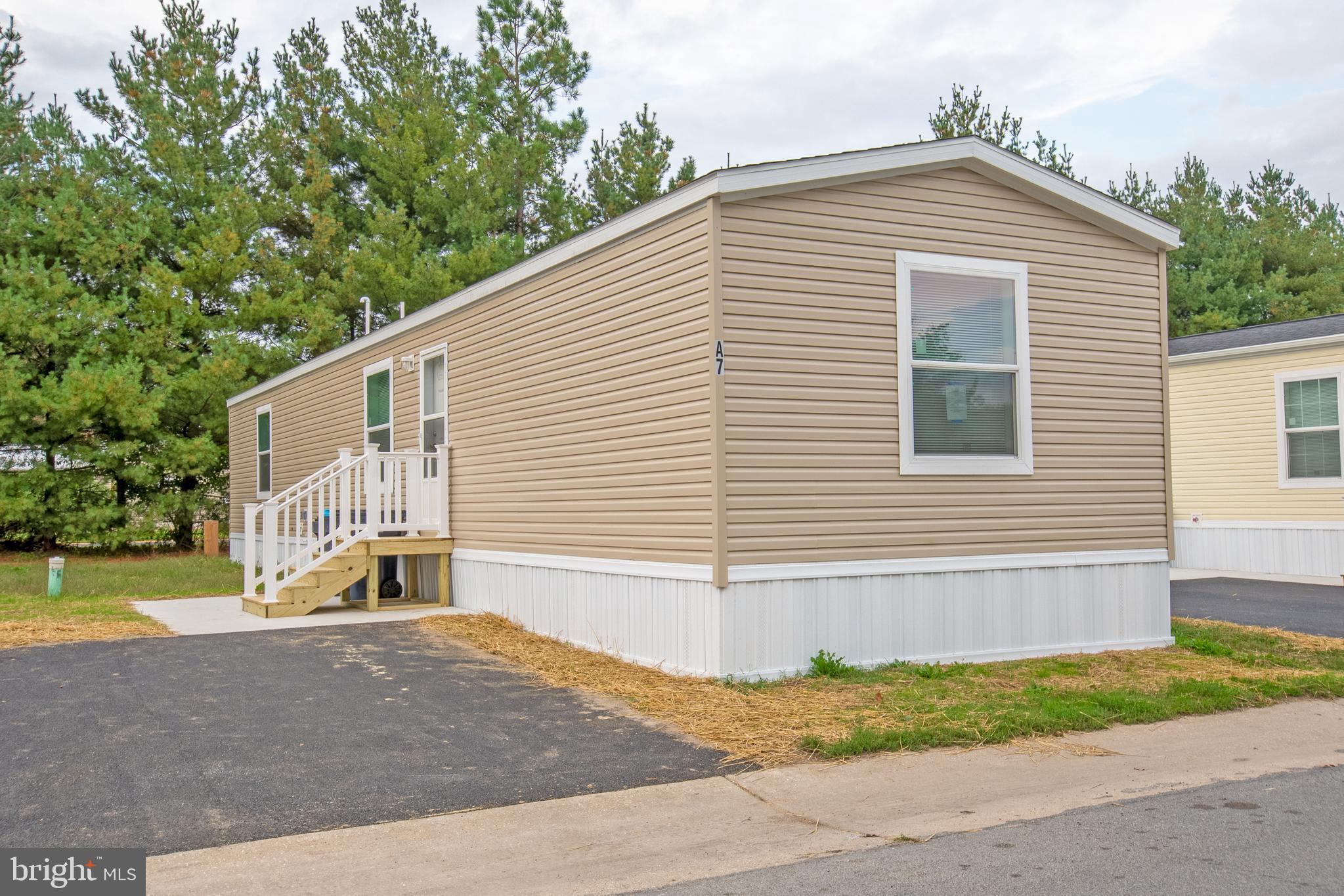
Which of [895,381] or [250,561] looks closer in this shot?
[895,381]

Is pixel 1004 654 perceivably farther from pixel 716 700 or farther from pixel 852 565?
pixel 716 700

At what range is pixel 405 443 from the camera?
12328 mm

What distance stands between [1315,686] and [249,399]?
17.4 m

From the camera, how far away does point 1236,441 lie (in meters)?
15.1

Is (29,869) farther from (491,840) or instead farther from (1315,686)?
(1315,686)

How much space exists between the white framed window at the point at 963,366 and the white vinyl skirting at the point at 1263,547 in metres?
8.35

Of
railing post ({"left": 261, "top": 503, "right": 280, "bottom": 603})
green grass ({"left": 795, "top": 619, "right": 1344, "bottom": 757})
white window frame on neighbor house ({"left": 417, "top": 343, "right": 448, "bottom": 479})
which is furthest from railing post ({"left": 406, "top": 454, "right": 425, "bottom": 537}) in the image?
green grass ({"left": 795, "top": 619, "right": 1344, "bottom": 757})

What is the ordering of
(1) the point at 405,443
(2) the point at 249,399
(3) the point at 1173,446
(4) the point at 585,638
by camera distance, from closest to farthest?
(4) the point at 585,638 < (1) the point at 405,443 < (3) the point at 1173,446 < (2) the point at 249,399

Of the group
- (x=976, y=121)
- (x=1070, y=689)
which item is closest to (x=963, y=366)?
(x=1070, y=689)

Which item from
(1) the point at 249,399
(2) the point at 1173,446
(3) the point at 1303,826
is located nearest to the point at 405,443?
(1) the point at 249,399

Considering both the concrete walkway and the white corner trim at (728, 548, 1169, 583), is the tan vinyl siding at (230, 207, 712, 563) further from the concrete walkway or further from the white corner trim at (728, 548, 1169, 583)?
the concrete walkway

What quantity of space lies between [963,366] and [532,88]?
23414 mm
